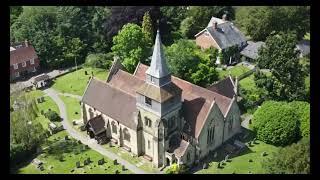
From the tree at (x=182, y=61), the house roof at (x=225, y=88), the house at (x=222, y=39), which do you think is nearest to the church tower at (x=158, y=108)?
the house roof at (x=225, y=88)

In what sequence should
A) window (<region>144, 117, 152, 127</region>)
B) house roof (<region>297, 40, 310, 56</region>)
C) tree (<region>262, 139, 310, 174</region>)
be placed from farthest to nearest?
house roof (<region>297, 40, 310, 56</region>)
window (<region>144, 117, 152, 127</region>)
tree (<region>262, 139, 310, 174</region>)

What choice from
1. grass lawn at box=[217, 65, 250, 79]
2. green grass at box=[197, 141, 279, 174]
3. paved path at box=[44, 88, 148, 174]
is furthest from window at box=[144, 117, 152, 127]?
grass lawn at box=[217, 65, 250, 79]

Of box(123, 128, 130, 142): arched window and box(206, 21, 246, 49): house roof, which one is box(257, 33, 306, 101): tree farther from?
box(123, 128, 130, 142): arched window

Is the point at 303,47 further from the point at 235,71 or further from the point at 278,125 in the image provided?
the point at 278,125

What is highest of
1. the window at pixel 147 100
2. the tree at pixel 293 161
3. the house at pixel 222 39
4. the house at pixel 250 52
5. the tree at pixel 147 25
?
the tree at pixel 147 25

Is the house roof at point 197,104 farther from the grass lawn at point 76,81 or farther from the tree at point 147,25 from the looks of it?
the tree at point 147,25
